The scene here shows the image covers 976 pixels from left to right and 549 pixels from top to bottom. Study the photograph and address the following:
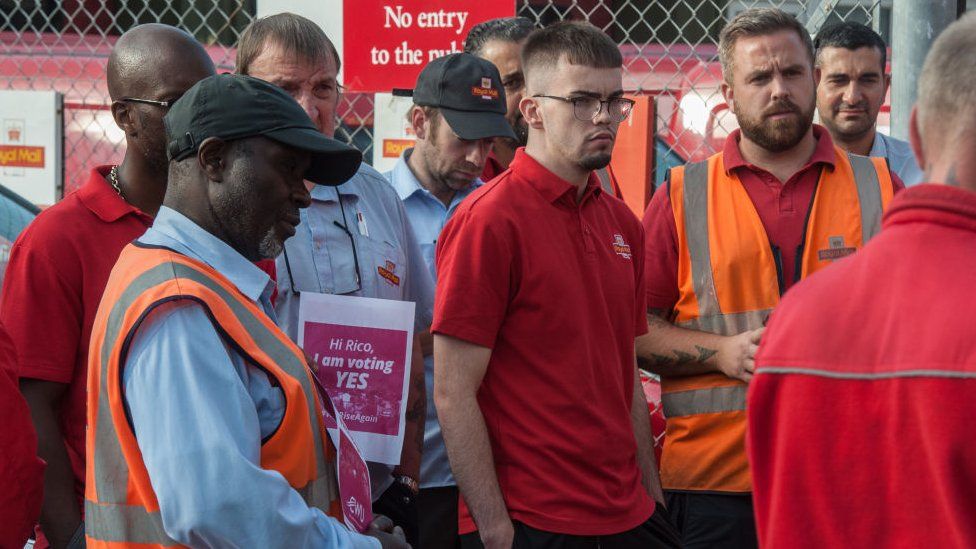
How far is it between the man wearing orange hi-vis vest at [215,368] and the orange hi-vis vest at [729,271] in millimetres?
1391

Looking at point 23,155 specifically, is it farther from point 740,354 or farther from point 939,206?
point 939,206

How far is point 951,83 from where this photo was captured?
1.40m

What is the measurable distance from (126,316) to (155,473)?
0.83 ft

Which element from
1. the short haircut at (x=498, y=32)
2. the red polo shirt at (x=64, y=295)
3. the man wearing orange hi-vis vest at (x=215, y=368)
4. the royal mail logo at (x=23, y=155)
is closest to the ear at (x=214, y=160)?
the man wearing orange hi-vis vest at (x=215, y=368)

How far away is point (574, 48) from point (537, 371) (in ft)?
3.06

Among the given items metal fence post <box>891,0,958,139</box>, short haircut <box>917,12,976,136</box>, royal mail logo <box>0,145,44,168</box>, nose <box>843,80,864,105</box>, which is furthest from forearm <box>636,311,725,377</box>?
royal mail logo <box>0,145,44,168</box>

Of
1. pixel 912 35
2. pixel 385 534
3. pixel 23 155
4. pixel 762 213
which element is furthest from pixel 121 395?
pixel 23 155

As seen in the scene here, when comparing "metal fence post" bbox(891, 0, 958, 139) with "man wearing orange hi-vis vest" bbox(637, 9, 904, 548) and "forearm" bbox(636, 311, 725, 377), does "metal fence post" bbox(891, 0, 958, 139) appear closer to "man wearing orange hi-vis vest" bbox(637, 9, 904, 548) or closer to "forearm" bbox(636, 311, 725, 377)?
"man wearing orange hi-vis vest" bbox(637, 9, 904, 548)

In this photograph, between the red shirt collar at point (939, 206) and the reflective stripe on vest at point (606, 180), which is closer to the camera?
the red shirt collar at point (939, 206)

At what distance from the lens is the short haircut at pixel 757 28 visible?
11.0ft

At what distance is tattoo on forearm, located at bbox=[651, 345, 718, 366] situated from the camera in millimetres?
3165

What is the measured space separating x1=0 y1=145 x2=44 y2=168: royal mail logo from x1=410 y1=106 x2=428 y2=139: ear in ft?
10.1

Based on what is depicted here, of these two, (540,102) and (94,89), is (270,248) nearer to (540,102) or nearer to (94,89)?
(540,102)

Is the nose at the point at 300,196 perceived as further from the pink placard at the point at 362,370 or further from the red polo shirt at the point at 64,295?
the red polo shirt at the point at 64,295
